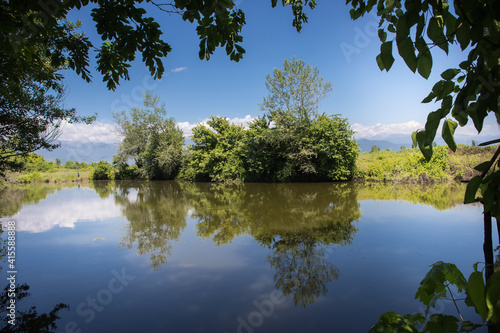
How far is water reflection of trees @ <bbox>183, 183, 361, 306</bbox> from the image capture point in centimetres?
373

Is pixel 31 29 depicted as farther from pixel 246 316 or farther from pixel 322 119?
pixel 322 119

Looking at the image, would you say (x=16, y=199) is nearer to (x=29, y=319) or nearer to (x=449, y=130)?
(x=29, y=319)

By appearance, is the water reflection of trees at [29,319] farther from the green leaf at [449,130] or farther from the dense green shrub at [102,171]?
the dense green shrub at [102,171]

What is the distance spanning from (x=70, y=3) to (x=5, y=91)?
3.24 metres

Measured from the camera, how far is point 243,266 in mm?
4289

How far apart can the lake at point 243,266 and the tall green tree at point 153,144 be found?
69.2ft

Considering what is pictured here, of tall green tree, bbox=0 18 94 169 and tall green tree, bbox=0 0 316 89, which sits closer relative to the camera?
tall green tree, bbox=0 0 316 89

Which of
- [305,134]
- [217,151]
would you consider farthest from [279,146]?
[217,151]

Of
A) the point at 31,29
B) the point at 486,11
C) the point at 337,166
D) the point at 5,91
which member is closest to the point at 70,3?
the point at 31,29

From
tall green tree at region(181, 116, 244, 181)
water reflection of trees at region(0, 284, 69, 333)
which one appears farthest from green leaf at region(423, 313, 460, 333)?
tall green tree at region(181, 116, 244, 181)

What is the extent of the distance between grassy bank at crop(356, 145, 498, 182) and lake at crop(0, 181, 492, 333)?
8026mm

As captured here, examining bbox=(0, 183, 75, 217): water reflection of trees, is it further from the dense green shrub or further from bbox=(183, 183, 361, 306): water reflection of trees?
the dense green shrub

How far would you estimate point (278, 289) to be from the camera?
11.4 feet

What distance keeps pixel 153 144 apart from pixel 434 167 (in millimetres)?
26521
